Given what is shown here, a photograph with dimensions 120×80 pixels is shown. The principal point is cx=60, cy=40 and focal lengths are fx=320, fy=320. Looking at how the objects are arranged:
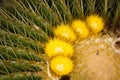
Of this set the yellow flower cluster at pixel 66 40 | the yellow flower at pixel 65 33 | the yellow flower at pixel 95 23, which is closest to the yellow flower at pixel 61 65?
the yellow flower cluster at pixel 66 40

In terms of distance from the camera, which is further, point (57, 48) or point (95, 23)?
point (95, 23)

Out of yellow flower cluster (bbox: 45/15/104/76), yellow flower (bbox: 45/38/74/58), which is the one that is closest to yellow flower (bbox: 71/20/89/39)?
yellow flower cluster (bbox: 45/15/104/76)

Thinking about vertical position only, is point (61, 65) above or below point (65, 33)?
below

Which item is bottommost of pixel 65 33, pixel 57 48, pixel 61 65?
pixel 61 65

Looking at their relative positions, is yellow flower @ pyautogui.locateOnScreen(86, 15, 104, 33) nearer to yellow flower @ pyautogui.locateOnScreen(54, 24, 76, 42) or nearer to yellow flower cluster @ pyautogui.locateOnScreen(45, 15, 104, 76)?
yellow flower cluster @ pyautogui.locateOnScreen(45, 15, 104, 76)

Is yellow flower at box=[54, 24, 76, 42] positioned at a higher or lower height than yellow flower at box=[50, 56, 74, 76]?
higher

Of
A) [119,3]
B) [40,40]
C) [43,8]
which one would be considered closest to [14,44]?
[40,40]

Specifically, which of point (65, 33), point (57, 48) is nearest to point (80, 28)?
point (65, 33)

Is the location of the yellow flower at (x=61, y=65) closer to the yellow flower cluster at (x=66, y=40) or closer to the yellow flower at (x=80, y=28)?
the yellow flower cluster at (x=66, y=40)

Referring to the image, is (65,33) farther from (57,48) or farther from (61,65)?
(61,65)
